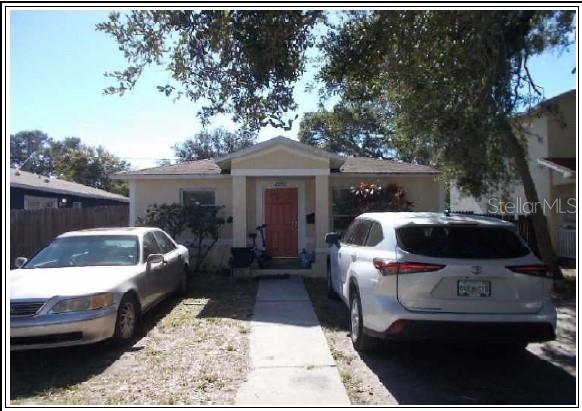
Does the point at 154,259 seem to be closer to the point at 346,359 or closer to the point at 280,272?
the point at 346,359

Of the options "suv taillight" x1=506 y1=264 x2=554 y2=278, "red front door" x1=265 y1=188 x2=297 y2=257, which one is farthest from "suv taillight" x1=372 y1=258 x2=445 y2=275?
"red front door" x1=265 y1=188 x2=297 y2=257

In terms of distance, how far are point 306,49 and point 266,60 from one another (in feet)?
3.11

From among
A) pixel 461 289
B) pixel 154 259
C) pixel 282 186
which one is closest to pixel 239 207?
pixel 282 186

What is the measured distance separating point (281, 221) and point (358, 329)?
805 centimetres

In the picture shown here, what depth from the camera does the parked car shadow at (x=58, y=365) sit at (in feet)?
16.5

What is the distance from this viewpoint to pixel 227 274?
40.5 ft

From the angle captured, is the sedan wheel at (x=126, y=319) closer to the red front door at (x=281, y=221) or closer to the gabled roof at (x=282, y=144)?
the gabled roof at (x=282, y=144)

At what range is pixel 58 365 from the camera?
5641mm

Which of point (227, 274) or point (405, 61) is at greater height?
point (405, 61)

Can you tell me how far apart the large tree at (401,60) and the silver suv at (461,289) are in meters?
2.18

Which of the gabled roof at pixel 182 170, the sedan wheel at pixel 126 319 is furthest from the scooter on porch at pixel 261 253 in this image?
the sedan wheel at pixel 126 319

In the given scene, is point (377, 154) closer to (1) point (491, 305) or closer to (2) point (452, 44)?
(2) point (452, 44)

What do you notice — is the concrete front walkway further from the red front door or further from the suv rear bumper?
the red front door

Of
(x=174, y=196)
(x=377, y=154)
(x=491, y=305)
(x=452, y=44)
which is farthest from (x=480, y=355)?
(x=377, y=154)
